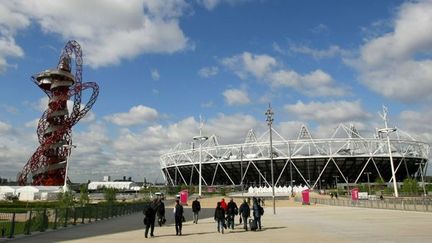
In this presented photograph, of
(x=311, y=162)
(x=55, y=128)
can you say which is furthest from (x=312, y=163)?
(x=55, y=128)

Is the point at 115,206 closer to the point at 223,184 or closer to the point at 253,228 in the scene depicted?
the point at 253,228

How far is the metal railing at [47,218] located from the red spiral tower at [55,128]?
53288 millimetres

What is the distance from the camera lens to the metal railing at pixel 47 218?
17.1 m

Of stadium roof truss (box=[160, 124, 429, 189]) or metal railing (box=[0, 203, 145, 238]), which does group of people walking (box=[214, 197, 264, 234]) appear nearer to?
metal railing (box=[0, 203, 145, 238])

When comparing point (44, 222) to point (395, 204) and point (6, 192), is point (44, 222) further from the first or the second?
point (6, 192)

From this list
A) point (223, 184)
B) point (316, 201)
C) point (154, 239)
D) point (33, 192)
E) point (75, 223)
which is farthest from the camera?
point (223, 184)

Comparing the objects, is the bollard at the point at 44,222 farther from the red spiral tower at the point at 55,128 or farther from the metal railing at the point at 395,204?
the red spiral tower at the point at 55,128

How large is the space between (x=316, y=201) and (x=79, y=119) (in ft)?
175

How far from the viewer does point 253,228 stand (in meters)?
17.5

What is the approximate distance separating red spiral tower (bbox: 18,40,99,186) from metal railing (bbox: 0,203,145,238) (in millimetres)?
53288

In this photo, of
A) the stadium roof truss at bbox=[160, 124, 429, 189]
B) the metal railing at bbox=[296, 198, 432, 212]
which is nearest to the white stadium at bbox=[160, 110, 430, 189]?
the stadium roof truss at bbox=[160, 124, 429, 189]

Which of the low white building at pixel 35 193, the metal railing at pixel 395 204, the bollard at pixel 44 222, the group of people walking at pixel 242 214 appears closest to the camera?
the group of people walking at pixel 242 214

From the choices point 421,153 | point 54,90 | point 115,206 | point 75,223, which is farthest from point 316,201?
point 421,153

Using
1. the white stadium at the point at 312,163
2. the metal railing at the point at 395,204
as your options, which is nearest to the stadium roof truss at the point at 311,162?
the white stadium at the point at 312,163
